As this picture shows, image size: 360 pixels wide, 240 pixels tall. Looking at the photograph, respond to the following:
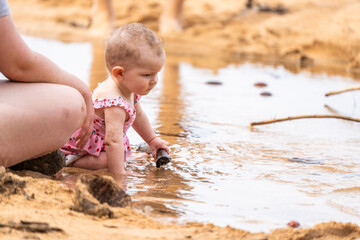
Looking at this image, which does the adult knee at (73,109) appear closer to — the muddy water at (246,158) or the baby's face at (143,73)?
the muddy water at (246,158)

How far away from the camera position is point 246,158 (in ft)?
11.0

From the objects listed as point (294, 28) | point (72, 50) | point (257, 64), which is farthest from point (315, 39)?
point (72, 50)

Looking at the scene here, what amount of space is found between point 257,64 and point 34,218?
24.0ft

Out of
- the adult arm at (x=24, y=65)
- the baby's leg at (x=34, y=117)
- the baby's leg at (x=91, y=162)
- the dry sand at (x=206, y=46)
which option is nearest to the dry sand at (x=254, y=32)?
the dry sand at (x=206, y=46)

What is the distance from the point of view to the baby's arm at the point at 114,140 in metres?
2.94

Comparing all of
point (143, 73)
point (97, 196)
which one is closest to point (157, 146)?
point (143, 73)

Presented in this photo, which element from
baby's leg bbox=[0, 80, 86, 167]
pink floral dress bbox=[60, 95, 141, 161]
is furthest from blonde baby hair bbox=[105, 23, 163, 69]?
baby's leg bbox=[0, 80, 86, 167]

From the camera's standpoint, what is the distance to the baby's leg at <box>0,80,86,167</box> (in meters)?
2.45

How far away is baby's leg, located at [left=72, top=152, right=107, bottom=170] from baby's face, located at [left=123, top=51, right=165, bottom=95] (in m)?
0.40

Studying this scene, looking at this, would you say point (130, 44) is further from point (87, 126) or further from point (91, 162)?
point (91, 162)

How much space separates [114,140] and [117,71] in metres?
0.36

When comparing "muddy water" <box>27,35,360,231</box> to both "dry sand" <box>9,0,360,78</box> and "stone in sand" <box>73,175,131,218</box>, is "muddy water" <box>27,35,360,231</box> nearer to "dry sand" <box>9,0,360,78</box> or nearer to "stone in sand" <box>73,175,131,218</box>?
"stone in sand" <box>73,175,131,218</box>

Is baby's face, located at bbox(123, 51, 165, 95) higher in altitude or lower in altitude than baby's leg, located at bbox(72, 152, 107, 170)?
higher

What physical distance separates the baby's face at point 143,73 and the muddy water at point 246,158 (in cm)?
42
